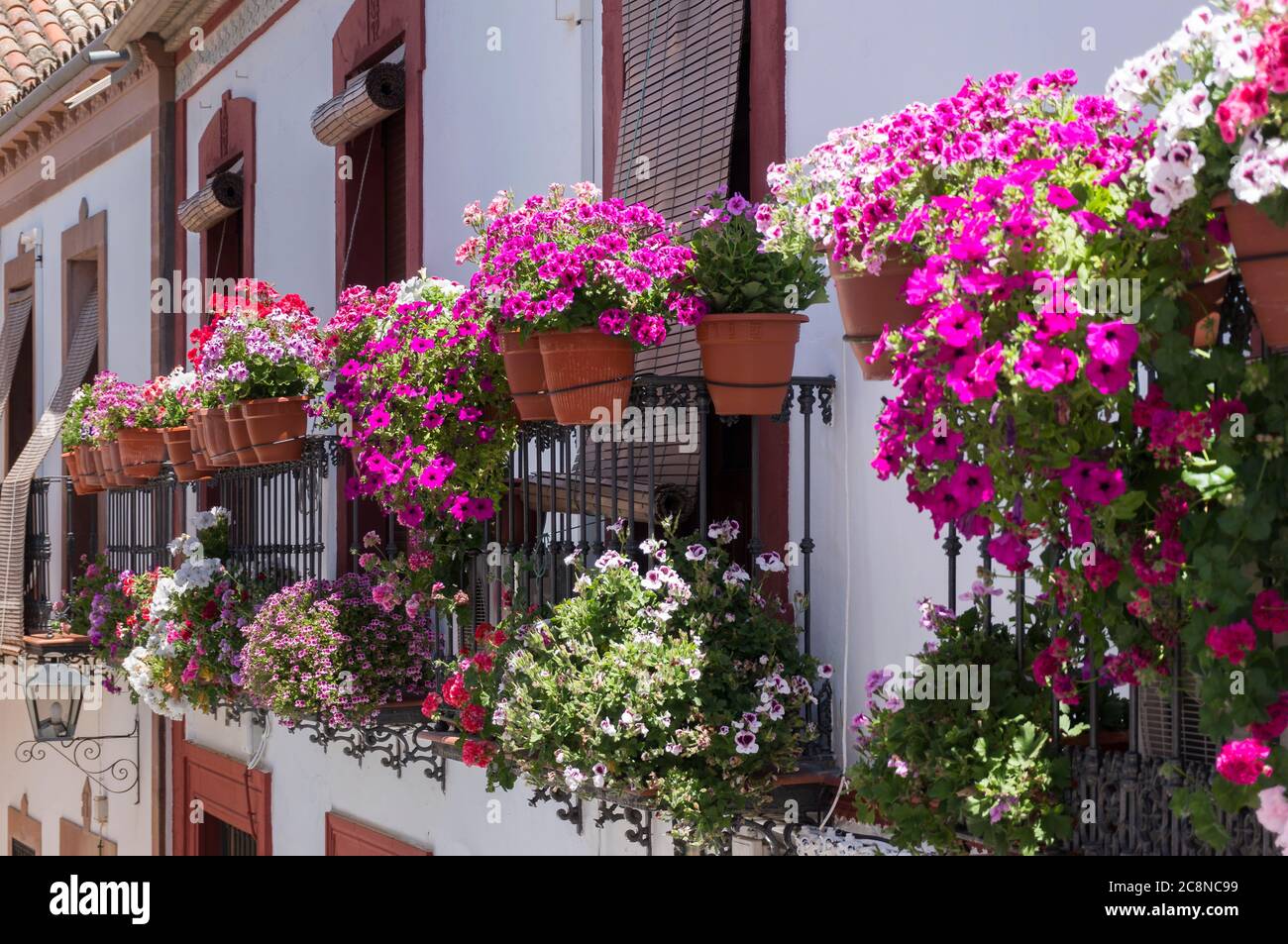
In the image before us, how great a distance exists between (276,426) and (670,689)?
12.5ft

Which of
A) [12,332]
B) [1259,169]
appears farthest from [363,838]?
[12,332]

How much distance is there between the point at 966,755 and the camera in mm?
3668

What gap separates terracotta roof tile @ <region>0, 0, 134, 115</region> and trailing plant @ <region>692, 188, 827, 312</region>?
12268 mm

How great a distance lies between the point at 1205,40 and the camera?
9.34 ft

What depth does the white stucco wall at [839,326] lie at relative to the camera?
4539mm

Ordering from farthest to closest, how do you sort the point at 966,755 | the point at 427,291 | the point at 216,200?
1. the point at 216,200
2. the point at 427,291
3. the point at 966,755

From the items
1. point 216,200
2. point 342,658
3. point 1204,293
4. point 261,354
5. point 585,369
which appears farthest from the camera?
point 216,200

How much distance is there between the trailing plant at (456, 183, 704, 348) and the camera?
4852mm

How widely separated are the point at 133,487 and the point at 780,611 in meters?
7.40

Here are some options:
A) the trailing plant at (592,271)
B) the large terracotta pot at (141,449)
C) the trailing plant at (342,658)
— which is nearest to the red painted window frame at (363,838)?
the trailing plant at (342,658)

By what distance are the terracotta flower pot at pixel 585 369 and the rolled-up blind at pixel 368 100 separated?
4061 mm

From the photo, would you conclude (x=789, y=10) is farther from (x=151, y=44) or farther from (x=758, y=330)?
(x=151, y=44)

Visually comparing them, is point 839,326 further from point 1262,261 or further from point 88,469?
point 88,469

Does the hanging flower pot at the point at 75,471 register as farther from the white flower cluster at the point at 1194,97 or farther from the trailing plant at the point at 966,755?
the white flower cluster at the point at 1194,97
